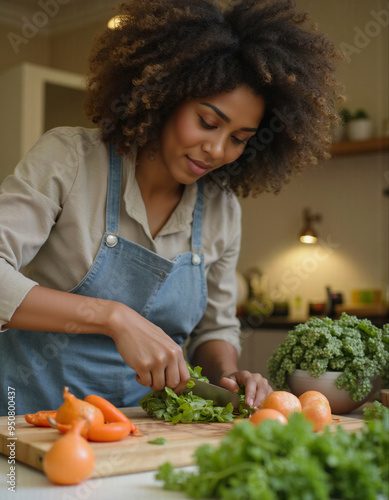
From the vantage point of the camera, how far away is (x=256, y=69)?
130 centimetres

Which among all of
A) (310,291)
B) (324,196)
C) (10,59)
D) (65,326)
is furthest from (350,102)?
(65,326)

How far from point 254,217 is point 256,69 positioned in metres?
2.99

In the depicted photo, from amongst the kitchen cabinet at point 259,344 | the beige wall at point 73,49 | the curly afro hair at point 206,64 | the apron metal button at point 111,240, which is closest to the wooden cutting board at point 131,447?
the apron metal button at point 111,240

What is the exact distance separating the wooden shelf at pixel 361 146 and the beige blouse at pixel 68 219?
7.41 feet

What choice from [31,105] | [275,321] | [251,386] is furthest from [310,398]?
[31,105]

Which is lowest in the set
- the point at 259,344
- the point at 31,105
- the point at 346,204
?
the point at 259,344

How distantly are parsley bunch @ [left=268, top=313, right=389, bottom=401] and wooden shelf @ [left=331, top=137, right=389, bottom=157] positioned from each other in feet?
8.06

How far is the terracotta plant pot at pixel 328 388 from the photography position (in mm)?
1292

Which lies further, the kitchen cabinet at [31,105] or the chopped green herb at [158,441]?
the kitchen cabinet at [31,105]

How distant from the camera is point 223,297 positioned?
5.42 feet

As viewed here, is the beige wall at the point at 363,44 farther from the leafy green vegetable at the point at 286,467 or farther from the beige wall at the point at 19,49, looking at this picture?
the leafy green vegetable at the point at 286,467

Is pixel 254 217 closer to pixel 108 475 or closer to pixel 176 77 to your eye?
pixel 176 77

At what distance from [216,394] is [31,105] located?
2.79 metres

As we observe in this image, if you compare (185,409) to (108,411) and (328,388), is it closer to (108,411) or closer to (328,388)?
(108,411)
